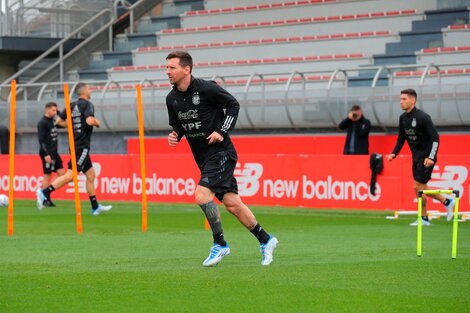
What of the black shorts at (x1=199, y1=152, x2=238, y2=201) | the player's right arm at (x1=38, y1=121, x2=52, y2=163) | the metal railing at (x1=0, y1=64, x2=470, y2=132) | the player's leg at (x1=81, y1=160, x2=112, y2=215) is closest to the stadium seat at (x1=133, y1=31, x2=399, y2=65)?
the metal railing at (x1=0, y1=64, x2=470, y2=132)

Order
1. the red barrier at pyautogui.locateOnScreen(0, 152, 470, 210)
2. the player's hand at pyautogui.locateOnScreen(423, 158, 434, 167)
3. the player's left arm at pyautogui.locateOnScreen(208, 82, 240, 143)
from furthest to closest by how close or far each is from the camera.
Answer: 1. the red barrier at pyautogui.locateOnScreen(0, 152, 470, 210)
2. the player's hand at pyautogui.locateOnScreen(423, 158, 434, 167)
3. the player's left arm at pyautogui.locateOnScreen(208, 82, 240, 143)

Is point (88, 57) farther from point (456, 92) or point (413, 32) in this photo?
point (456, 92)

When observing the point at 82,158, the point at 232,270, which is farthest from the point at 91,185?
the point at 232,270

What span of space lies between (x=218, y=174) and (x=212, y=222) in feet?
1.63

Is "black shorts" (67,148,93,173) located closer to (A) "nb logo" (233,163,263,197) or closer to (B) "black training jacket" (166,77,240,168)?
(A) "nb logo" (233,163,263,197)

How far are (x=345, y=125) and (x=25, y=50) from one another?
15.7 meters

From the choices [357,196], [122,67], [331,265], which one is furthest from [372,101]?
[331,265]

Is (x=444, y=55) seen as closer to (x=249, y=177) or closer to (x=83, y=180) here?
(x=249, y=177)

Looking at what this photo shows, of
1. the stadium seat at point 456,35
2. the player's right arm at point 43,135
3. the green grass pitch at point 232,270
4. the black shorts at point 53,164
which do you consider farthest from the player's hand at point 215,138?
the stadium seat at point 456,35

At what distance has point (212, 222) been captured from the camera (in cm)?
1087

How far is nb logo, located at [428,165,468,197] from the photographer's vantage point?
20.2 metres

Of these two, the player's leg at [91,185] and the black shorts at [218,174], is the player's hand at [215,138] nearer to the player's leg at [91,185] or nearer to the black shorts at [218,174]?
the black shorts at [218,174]

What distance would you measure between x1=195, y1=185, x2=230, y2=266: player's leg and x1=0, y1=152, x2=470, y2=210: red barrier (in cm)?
1017

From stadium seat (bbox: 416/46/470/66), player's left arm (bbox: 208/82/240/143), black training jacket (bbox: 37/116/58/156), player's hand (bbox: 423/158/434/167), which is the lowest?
black training jacket (bbox: 37/116/58/156)
